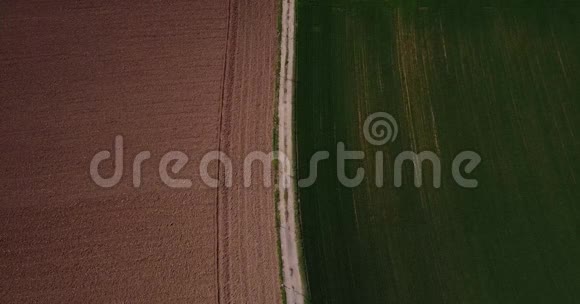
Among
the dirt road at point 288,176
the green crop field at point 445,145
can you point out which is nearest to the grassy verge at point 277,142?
the dirt road at point 288,176

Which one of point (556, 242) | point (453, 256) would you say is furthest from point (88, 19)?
point (556, 242)

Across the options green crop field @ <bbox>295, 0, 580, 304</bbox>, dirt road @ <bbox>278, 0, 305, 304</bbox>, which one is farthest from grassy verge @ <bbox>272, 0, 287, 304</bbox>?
green crop field @ <bbox>295, 0, 580, 304</bbox>

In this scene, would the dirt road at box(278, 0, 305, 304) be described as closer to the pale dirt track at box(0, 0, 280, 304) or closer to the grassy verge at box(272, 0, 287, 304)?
the grassy verge at box(272, 0, 287, 304)

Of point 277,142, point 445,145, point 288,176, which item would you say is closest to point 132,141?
point 277,142

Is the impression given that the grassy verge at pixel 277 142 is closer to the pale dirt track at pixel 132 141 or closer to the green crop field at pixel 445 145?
the pale dirt track at pixel 132 141

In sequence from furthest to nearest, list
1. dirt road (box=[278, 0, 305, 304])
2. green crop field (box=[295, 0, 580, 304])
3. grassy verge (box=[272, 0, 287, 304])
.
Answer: grassy verge (box=[272, 0, 287, 304]) → dirt road (box=[278, 0, 305, 304]) → green crop field (box=[295, 0, 580, 304])

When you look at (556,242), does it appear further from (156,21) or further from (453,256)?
(156,21)

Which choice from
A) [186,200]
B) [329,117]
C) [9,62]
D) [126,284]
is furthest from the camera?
[9,62]
